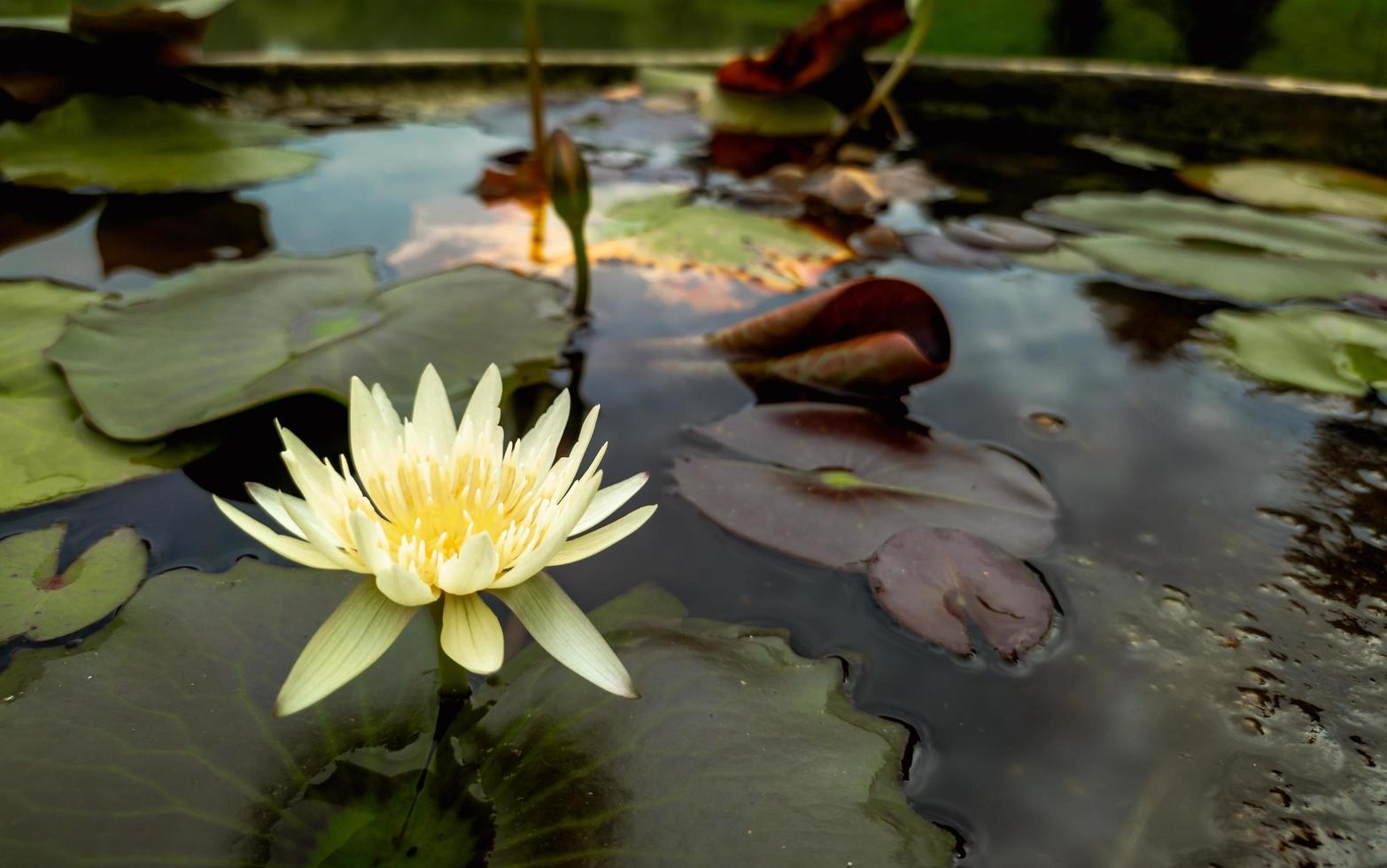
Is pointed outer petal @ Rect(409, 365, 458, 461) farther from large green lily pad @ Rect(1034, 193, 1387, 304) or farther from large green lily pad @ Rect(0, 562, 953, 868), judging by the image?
large green lily pad @ Rect(1034, 193, 1387, 304)

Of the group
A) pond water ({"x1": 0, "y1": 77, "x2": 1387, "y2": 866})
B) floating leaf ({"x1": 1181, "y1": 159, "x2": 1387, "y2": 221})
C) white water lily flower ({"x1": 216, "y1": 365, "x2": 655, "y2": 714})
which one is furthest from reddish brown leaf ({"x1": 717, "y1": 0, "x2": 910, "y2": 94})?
white water lily flower ({"x1": 216, "y1": 365, "x2": 655, "y2": 714})

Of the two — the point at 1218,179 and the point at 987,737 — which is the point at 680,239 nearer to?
the point at 987,737

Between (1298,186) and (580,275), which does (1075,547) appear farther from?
(1298,186)

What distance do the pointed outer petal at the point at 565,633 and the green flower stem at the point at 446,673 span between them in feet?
0.19

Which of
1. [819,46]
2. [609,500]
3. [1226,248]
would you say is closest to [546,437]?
[609,500]

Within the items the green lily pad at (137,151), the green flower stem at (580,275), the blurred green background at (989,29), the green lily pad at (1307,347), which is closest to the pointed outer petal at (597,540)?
the green flower stem at (580,275)

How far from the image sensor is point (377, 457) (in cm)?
66

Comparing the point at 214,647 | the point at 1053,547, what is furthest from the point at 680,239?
the point at 214,647

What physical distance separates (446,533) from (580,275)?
2.51ft

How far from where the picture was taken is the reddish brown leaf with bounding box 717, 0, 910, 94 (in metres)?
2.30

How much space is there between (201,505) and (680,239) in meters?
0.98

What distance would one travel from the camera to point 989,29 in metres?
5.29

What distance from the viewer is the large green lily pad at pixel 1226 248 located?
1.44m

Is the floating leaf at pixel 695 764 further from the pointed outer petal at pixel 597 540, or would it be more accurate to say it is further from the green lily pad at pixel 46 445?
the green lily pad at pixel 46 445
